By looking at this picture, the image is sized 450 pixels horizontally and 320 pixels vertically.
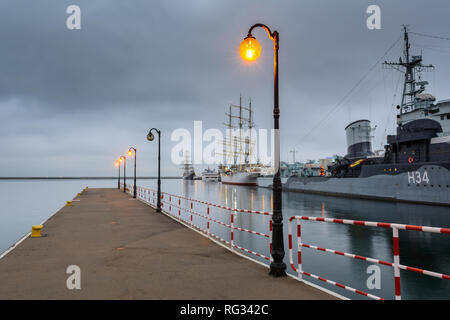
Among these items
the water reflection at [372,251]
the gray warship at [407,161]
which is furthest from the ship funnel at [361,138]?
the water reflection at [372,251]

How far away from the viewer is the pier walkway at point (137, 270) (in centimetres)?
505

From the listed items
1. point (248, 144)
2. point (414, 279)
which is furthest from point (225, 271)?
point (248, 144)

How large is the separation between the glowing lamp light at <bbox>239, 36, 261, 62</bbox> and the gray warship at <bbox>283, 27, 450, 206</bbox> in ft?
99.0

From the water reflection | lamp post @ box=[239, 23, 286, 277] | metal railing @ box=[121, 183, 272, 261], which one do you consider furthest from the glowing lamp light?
the water reflection

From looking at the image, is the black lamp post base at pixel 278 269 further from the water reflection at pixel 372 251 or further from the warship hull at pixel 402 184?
the warship hull at pixel 402 184

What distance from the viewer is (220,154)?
5281 inches

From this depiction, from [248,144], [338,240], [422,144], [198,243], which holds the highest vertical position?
[248,144]

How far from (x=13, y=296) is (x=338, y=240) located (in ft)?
48.9

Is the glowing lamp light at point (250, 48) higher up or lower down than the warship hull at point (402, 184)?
higher up

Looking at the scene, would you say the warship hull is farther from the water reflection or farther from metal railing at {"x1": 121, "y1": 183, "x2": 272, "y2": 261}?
metal railing at {"x1": 121, "y1": 183, "x2": 272, "y2": 261}

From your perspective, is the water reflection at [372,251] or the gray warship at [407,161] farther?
the gray warship at [407,161]

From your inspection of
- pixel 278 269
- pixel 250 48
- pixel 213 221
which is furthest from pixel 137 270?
pixel 213 221
